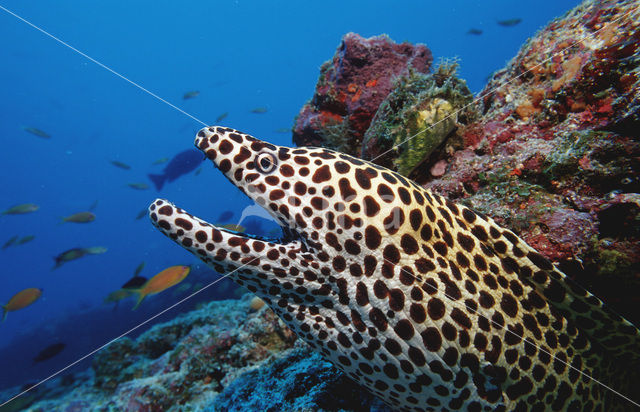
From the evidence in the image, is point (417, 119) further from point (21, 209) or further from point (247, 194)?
point (21, 209)

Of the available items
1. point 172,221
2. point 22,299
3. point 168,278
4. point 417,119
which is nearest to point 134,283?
point 168,278

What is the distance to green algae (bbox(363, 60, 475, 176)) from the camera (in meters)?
3.48

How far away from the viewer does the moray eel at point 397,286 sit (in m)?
1.96

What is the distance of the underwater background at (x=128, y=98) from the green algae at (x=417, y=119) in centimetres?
6976

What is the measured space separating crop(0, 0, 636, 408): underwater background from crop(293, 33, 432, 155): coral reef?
67866 millimetres

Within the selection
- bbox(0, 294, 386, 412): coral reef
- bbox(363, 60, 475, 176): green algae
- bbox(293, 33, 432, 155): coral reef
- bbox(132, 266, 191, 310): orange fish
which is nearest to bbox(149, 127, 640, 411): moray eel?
bbox(0, 294, 386, 412): coral reef

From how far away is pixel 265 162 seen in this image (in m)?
2.16

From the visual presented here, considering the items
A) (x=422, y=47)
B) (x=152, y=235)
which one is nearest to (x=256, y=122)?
(x=152, y=235)

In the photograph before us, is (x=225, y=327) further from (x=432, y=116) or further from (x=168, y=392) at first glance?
(x=432, y=116)

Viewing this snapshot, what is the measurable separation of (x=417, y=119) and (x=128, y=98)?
5827 inches

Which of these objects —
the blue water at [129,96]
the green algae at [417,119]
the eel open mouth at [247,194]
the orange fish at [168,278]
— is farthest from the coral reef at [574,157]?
the blue water at [129,96]

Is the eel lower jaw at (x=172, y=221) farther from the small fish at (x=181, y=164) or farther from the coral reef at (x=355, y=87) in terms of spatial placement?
the small fish at (x=181, y=164)

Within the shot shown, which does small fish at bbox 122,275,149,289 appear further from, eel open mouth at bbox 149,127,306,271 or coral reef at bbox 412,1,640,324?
coral reef at bbox 412,1,640,324

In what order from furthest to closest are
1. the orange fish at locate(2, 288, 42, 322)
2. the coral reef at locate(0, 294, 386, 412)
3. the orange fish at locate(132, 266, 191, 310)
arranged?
the orange fish at locate(2, 288, 42, 322), the orange fish at locate(132, 266, 191, 310), the coral reef at locate(0, 294, 386, 412)
